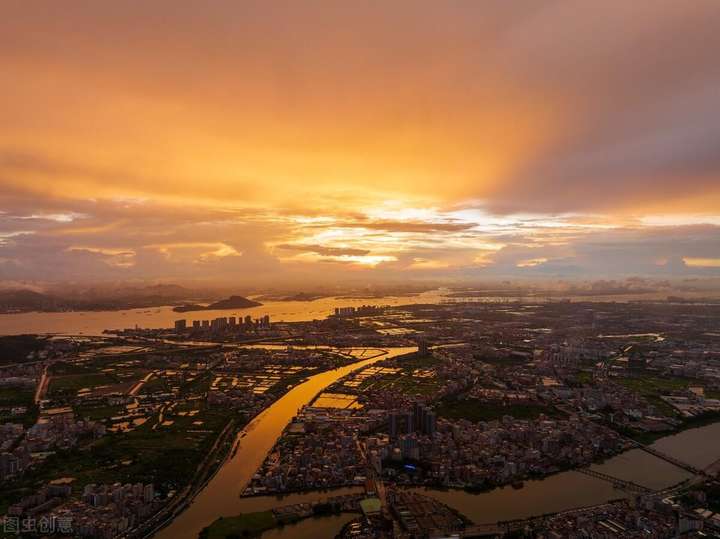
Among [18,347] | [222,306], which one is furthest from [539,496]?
[222,306]

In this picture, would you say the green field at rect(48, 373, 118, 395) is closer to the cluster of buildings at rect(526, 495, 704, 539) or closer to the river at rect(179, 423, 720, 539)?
the river at rect(179, 423, 720, 539)

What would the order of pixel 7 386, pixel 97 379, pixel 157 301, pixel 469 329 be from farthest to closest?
1. pixel 157 301
2. pixel 469 329
3. pixel 97 379
4. pixel 7 386

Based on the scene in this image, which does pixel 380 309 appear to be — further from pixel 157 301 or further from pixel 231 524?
pixel 231 524

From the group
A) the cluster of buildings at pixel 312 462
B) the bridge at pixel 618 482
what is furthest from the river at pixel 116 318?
the bridge at pixel 618 482

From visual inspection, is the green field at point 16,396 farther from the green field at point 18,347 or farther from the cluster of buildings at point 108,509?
the cluster of buildings at point 108,509

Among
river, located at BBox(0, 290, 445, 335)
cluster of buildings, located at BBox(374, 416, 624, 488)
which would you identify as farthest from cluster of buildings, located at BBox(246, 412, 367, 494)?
river, located at BBox(0, 290, 445, 335)

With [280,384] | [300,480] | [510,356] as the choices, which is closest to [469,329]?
[510,356]
